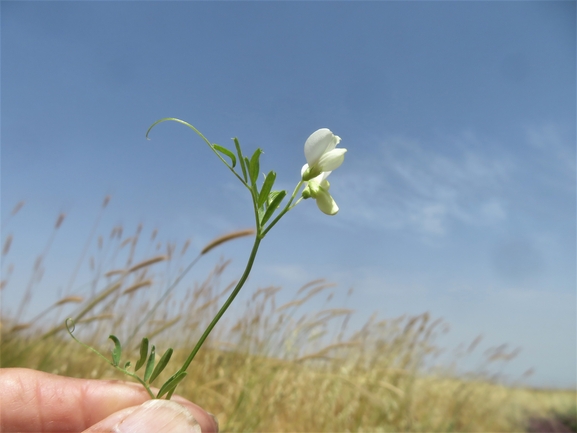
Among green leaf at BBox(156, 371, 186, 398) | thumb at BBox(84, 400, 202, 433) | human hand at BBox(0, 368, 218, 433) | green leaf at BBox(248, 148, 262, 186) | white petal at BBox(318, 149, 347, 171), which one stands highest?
white petal at BBox(318, 149, 347, 171)

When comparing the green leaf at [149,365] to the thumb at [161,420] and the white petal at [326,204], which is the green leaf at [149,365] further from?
the white petal at [326,204]

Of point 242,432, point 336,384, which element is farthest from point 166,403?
point 336,384

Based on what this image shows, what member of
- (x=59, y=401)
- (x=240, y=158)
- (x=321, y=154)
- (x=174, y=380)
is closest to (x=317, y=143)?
(x=321, y=154)

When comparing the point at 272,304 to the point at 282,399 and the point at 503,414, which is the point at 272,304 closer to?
the point at 282,399

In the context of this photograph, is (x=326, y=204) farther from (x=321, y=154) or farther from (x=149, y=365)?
(x=149, y=365)

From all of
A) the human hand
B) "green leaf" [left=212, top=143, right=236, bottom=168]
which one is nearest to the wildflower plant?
"green leaf" [left=212, top=143, right=236, bottom=168]

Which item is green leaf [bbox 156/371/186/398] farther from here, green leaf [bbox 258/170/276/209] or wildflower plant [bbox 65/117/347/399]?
green leaf [bbox 258/170/276/209]
